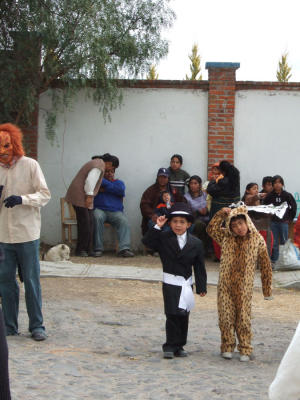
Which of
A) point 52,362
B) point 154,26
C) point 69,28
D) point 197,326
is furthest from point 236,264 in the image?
point 154,26

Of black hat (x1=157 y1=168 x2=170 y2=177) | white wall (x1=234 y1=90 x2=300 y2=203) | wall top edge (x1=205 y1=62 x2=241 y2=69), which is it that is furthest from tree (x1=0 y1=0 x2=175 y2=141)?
white wall (x1=234 y1=90 x2=300 y2=203)

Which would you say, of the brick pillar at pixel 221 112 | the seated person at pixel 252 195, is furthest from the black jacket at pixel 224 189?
the brick pillar at pixel 221 112

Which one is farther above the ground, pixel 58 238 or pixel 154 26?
pixel 154 26

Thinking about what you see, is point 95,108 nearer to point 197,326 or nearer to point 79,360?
point 197,326

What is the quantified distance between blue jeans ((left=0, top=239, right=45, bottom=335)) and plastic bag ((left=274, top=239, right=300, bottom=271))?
5.98 m

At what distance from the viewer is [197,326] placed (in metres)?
7.32

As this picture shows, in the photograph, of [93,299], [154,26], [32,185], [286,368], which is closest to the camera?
[286,368]

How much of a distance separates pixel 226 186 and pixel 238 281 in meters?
5.56

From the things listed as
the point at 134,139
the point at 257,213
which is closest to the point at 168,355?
the point at 257,213

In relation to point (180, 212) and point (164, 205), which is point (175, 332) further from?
point (164, 205)

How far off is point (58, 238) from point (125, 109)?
2795 mm

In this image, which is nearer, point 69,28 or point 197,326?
point 197,326

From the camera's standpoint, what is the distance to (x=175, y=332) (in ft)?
19.5

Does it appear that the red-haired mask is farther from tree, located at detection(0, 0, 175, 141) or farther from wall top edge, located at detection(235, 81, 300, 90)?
wall top edge, located at detection(235, 81, 300, 90)
